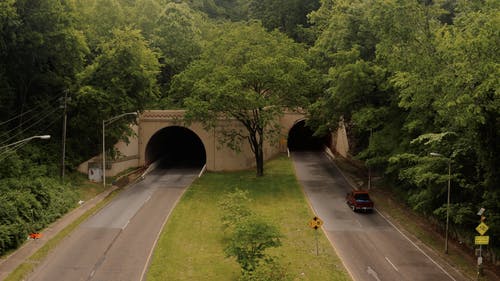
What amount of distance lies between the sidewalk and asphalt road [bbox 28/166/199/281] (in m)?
1.13

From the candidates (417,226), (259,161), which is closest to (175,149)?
(259,161)

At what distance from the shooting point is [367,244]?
101 feet

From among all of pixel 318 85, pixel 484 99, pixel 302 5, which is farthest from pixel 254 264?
pixel 302 5

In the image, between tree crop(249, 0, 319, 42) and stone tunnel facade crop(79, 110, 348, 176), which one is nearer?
stone tunnel facade crop(79, 110, 348, 176)

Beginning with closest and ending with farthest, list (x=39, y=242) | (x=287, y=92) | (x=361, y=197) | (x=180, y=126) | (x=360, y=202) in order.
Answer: (x=39, y=242), (x=360, y=202), (x=361, y=197), (x=287, y=92), (x=180, y=126)

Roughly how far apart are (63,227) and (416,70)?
23.4m

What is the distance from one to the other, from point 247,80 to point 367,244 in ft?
65.1

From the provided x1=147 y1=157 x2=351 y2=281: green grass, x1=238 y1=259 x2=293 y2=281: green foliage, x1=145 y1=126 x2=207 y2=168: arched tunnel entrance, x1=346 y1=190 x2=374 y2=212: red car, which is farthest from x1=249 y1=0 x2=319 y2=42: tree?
x1=238 y1=259 x2=293 y2=281: green foliage

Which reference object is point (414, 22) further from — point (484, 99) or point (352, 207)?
point (352, 207)

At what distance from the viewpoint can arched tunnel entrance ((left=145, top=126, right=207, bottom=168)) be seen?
59619mm

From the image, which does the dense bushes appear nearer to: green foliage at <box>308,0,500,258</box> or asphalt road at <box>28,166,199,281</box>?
asphalt road at <box>28,166,199,281</box>

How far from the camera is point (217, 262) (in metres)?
27.1

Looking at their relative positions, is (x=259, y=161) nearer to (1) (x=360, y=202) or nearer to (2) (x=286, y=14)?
(1) (x=360, y=202)

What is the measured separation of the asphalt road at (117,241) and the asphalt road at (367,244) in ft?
35.1
